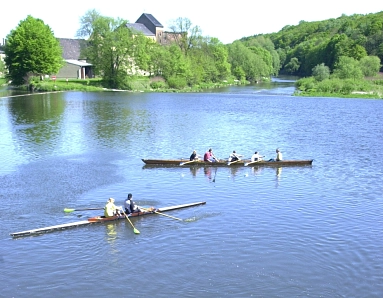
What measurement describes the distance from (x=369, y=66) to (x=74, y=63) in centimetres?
7420

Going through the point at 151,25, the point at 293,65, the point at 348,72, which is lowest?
the point at 348,72

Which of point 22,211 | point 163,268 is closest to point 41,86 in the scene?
point 22,211

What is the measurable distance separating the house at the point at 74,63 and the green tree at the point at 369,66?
2715 inches

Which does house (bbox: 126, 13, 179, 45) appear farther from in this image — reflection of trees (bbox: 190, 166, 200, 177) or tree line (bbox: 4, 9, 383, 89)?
reflection of trees (bbox: 190, 166, 200, 177)

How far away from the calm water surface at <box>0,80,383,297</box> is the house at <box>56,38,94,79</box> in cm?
5994

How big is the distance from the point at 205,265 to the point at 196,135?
101 ft

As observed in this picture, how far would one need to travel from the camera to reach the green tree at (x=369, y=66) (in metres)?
116

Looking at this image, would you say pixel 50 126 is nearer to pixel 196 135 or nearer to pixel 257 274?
pixel 196 135

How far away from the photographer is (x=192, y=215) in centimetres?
2330

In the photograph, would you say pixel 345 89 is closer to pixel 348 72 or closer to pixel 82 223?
pixel 348 72

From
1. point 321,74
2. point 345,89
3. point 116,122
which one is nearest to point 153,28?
point 321,74

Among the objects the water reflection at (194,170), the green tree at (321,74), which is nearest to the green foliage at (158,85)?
the green tree at (321,74)

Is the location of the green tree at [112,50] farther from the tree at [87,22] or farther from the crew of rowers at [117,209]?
the crew of rowers at [117,209]

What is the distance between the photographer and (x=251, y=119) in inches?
2419
